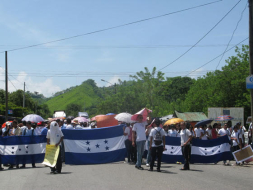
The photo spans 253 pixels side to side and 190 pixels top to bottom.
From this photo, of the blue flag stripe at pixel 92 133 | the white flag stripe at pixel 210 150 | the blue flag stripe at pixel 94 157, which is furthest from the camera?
the white flag stripe at pixel 210 150

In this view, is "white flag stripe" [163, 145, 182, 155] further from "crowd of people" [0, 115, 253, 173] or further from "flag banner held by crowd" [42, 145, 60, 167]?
"flag banner held by crowd" [42, 145, 60, 167]

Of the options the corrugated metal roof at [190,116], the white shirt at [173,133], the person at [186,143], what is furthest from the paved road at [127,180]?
the corrugated metal roof at [190,116]

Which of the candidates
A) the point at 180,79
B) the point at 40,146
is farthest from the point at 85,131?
the point at 180,79

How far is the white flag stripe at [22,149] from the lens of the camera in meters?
13.7

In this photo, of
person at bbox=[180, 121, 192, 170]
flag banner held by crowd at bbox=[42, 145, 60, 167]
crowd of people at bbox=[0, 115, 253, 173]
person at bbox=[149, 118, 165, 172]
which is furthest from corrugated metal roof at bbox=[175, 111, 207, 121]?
flag banner held by crowd at bbox=[42, 145, 60, 167]

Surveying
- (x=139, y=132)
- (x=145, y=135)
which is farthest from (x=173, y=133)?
(x=139, y=132)

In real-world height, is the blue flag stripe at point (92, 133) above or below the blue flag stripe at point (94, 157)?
above

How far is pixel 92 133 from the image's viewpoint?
14.7 meters

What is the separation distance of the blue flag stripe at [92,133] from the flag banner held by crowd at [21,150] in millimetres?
1224

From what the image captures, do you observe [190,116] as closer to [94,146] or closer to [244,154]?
[244,154]

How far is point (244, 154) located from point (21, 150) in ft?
29.3

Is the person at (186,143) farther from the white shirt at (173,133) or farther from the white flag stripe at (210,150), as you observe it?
the white shirt at (173,133)

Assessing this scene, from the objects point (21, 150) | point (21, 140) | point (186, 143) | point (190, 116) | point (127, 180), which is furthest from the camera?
point (190, 116)

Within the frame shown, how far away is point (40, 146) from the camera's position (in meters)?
14.2
